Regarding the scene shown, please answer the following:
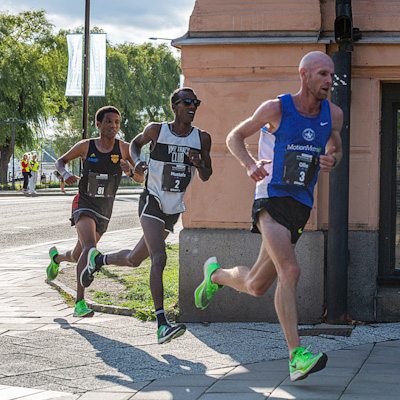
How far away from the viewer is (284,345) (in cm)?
587

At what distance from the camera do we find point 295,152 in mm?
4848

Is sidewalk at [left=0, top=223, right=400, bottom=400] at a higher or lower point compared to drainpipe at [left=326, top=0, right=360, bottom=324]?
lower

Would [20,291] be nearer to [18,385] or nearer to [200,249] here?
[200,249]

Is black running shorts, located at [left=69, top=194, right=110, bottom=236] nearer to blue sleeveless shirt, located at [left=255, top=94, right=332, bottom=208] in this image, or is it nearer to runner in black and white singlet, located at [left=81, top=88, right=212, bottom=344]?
runner in black and white singlet, located at [left=81, top=88, right=212, bottom=344]

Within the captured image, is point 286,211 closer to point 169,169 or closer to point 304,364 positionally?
point 304,364

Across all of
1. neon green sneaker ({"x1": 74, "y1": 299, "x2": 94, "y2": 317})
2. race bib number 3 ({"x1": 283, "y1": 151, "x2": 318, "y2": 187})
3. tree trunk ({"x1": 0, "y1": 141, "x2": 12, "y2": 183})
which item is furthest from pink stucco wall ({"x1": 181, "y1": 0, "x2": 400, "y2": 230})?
tree trunk ({"x1": 0, "y1": 141, "x2": 12, "y2": 183})

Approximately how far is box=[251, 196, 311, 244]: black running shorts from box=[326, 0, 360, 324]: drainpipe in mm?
1863

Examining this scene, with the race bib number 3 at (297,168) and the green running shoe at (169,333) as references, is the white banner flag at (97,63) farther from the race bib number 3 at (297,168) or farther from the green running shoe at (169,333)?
the race bib number 3 at (297,168)

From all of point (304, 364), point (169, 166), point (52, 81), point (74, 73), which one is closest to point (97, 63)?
point (74, 73)

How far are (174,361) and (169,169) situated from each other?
1.57 metres

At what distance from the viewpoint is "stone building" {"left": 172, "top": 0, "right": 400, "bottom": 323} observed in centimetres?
691

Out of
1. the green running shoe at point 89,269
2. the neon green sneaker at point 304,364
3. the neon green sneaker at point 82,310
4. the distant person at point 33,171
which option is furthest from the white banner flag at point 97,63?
the neon green sneaker at point 304,364

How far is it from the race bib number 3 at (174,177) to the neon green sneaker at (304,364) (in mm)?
2032

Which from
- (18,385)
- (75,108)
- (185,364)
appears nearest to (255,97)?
(185,364)
